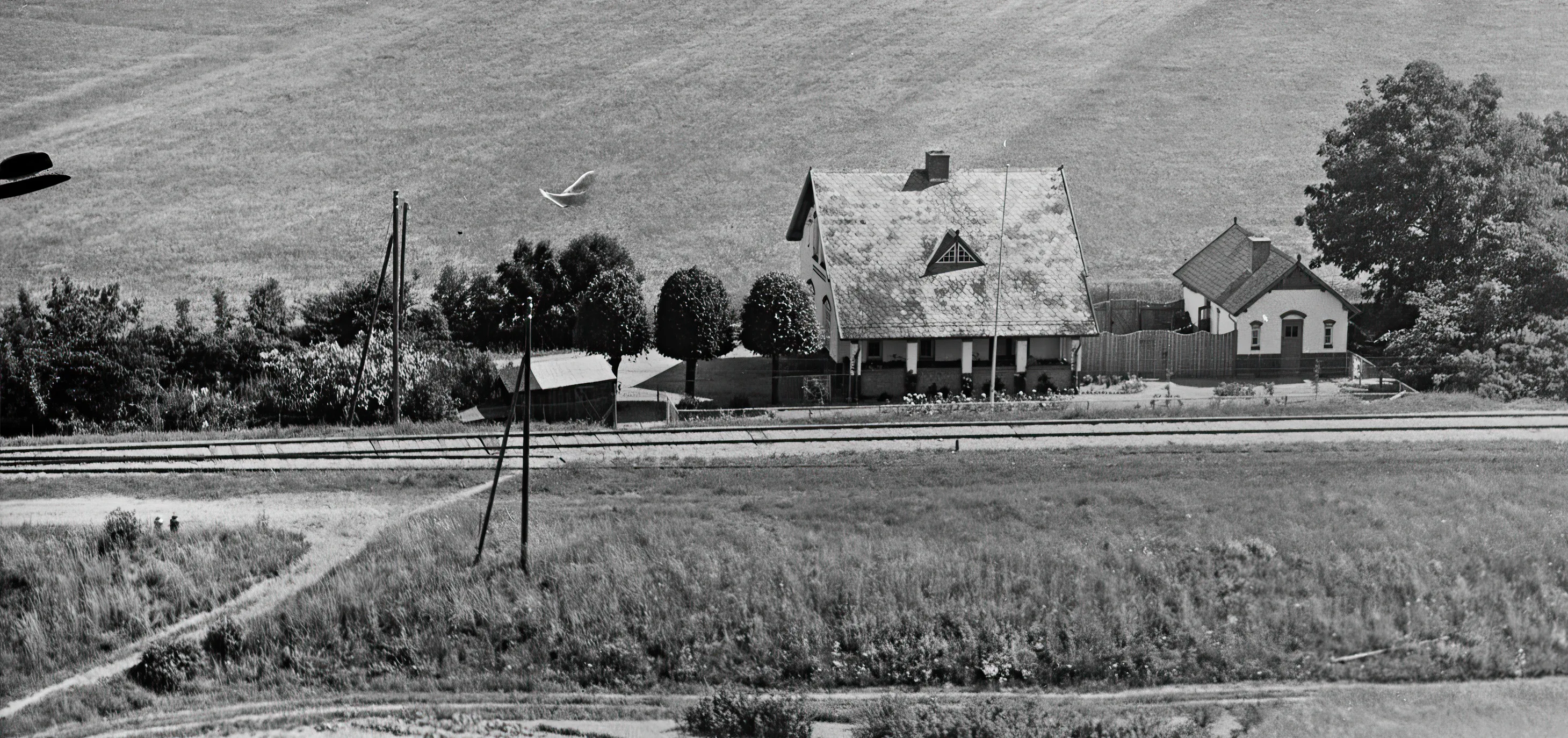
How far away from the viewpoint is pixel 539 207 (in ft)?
219

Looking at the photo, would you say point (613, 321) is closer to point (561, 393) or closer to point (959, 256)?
point (561, 393)

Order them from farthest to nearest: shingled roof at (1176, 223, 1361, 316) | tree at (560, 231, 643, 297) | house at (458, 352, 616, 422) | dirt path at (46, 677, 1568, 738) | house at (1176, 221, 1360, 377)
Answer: tree at (560, 231, 643, 297) → shingled roof at (1176, 223, 1361, 316) → house at (1176, 221, 1360, 377) → house at (458, 352, 616, 422) → dirt path at (46, 677, 1568, 738)

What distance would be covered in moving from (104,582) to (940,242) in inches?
1005

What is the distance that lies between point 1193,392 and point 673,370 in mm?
15145

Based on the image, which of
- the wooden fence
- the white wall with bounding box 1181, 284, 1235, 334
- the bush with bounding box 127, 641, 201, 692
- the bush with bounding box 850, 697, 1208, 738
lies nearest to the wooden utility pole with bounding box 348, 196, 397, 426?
the bush with bounding box 127, 641, 201, 692

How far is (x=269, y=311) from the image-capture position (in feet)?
146

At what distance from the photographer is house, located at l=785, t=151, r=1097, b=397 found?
134 feet

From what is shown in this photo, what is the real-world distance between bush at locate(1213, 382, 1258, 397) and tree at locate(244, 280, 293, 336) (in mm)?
26686

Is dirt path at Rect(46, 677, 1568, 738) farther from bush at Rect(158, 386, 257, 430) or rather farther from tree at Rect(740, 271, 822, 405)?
tree at Rect(740, 271, 822, 405)

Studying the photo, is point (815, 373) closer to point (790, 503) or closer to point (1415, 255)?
point (790, 503)

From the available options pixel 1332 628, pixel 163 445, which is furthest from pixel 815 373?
pixel 1332 628

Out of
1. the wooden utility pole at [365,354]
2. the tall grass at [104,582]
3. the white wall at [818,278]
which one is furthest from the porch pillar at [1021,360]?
the tall grass at [104,582]

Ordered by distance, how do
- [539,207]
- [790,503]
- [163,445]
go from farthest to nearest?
[539,207] < [163,445] < [790,503]

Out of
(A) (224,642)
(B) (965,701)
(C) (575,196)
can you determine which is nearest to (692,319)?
(A) (224,642)
